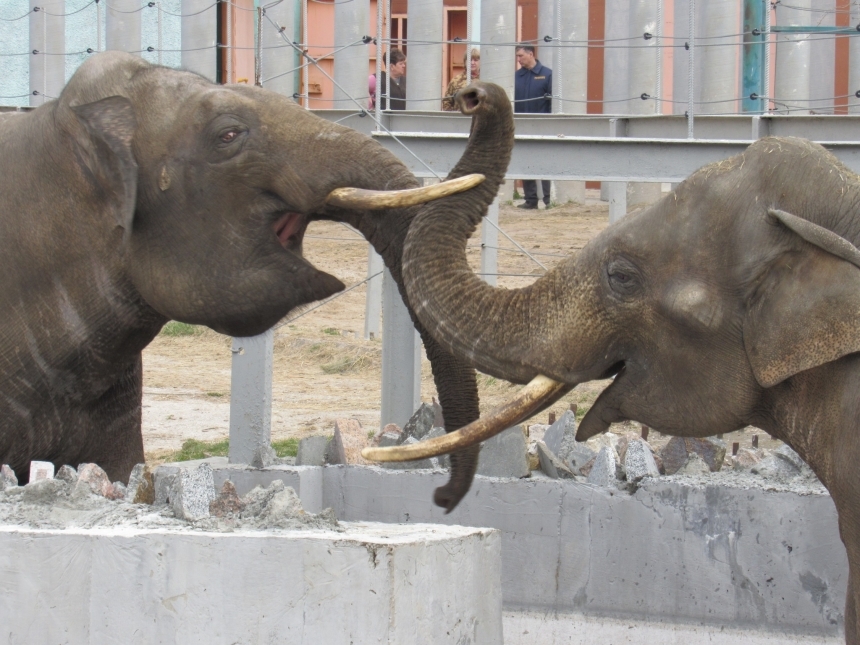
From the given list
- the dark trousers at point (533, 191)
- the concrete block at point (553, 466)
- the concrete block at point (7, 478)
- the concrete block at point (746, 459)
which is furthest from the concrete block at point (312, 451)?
the dark trousers at point (533, 191)

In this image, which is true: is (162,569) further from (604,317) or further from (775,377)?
(775,377)

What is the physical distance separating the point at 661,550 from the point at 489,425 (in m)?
1.89

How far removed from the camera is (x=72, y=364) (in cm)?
425

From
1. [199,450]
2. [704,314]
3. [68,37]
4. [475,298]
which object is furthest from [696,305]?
[68,37]

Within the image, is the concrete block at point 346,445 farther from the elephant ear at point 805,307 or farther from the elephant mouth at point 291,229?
the elephant ear at point 805,307

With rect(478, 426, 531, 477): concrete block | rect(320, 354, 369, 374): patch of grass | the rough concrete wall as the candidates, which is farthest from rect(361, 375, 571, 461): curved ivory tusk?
rect(320, 354, 369, 374): patch of grass

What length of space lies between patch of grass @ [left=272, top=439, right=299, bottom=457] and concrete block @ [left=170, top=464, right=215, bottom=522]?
18.4 ft

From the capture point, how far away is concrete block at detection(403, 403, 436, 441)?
21.6 ft

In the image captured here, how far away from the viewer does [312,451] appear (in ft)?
19.7

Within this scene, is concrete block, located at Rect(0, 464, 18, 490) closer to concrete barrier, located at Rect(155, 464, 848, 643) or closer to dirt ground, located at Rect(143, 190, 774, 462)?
concrete barrier, located at Rect(155, 464, 848, 643)

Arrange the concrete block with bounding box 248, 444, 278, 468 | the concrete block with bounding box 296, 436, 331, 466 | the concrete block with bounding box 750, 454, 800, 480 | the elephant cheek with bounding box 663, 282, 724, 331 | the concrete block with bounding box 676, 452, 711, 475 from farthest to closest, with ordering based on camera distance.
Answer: the concrete block with bounding box 296, 436, 331, 466, the concrete block with bounding box 248, 444, 278, 468, the concrete block with bounding box 676, 452, 711, 475, the concrete block with bounding box 750, 454, 800, 480, the elephant cheek with bounding box 663, 282, 724, 331

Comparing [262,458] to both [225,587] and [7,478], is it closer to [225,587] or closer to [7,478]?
[7,478]

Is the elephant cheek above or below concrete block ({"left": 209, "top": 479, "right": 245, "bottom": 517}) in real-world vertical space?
above

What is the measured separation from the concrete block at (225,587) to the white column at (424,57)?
5.90 metres
